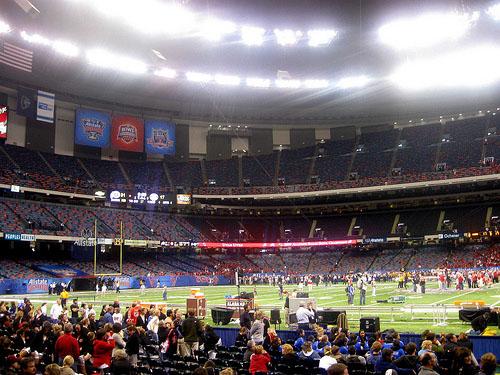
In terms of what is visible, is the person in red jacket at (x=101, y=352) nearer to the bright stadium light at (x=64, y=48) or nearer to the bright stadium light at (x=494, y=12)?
the bright stadium light at (x=64, y=48)

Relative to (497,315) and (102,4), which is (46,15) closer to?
(102,4)

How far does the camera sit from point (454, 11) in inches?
1599

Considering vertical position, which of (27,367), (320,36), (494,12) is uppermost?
(494,12)

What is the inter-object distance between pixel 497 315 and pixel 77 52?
1736 inches

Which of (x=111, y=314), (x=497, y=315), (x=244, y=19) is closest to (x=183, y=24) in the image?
(x=244, y=19)

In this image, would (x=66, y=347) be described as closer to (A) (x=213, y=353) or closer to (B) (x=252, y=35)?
(A) (x=213, y=353)

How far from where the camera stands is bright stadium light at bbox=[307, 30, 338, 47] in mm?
43531

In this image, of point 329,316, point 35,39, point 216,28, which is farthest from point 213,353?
point 35,39

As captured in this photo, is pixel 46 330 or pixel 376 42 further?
pixel 376 42

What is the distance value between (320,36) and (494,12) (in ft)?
49.0

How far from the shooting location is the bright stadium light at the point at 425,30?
4235cm

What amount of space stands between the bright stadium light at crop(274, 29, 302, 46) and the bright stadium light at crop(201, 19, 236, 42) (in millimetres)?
4098

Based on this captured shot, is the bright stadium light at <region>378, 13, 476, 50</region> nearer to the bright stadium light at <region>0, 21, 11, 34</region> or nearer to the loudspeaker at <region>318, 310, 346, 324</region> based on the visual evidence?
the loudspeaker at <region>318, 310, 346, 324</region>

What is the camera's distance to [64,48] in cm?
4659
